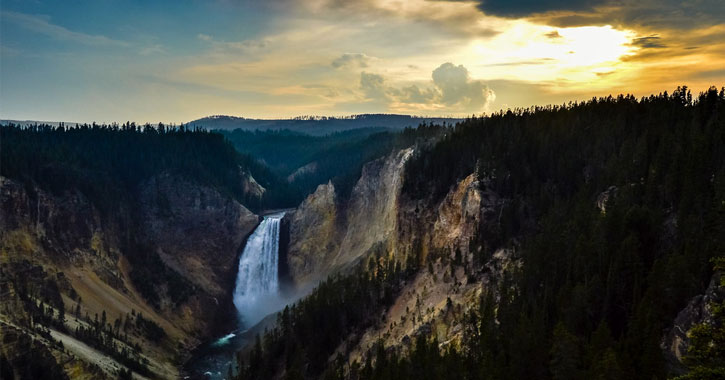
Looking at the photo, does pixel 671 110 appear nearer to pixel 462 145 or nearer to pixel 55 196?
pixel 462 145

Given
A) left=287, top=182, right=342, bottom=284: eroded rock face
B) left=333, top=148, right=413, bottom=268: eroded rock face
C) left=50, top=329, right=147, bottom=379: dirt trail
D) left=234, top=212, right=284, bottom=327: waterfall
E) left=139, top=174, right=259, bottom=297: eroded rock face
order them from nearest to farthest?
left=50, top=329, right=147, bottom=379: dirt trail < left=333, top=148, right=413, bottom=268: eroded rock face < left=234, top=212, right=284, bottom=327: waterfall < left=139, top=174, right=259, bottom=297: eroded rock face < left=287, top=182, right=342, bottom=284: eroded rock face

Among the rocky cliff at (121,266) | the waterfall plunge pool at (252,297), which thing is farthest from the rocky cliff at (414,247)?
the rocky cliff at (121,266)

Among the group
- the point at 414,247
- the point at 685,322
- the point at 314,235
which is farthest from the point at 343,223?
the point at 685,322

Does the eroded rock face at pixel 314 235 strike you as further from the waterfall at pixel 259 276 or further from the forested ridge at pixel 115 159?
the forested ridge at pixel 115 159

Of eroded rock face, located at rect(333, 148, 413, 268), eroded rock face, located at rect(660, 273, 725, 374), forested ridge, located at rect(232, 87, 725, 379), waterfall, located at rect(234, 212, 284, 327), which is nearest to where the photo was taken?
eroded rock face, located at rect(660, 273, 725, 374)

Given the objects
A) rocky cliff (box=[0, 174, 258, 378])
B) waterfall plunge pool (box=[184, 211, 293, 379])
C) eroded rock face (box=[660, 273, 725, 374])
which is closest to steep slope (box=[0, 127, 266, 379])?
rocky cliff (box=[0, 174, 258, 378])

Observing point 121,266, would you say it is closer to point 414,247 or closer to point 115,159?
point 115,159

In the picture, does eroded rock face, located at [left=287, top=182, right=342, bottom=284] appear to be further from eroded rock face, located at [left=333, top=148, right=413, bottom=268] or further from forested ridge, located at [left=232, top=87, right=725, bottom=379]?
forested ridge, located at [left=232, top=87, right=725, bottom=379]
